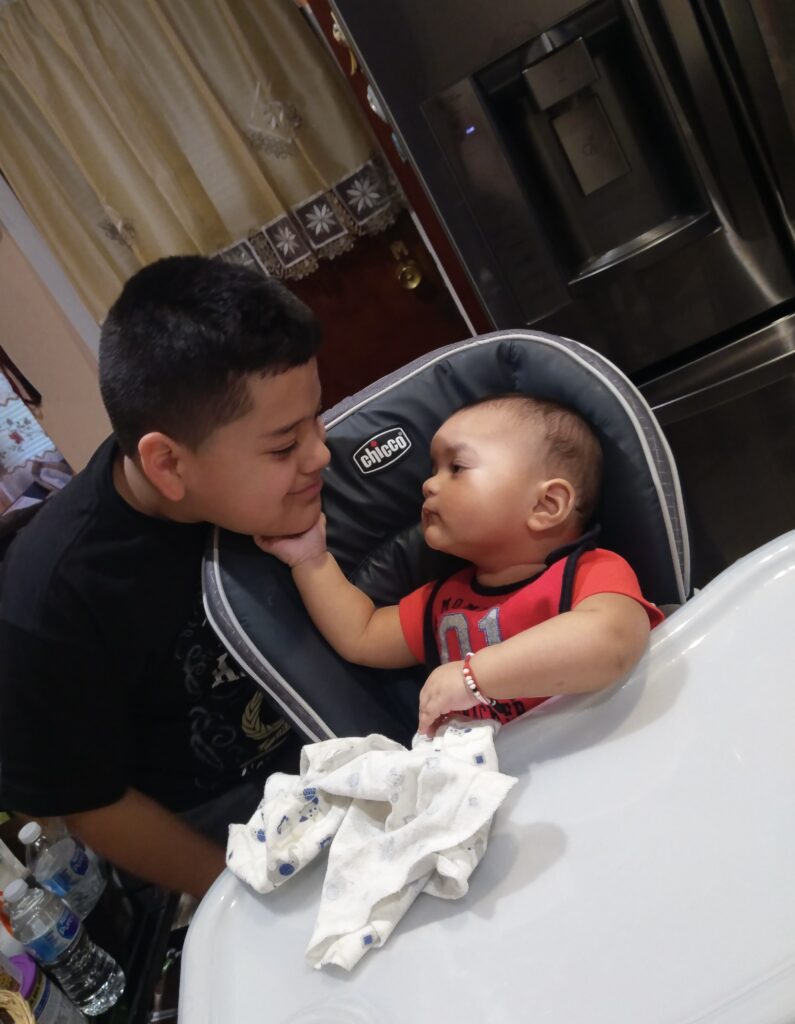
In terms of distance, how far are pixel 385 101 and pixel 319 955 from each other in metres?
1.24

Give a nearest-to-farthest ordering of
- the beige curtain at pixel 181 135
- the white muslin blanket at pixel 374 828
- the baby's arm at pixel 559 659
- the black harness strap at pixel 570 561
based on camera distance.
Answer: the white muslin blanket at pixel 374 828, the baby's arm at pixel 559 659, the black harness strap at pixel 570 561, the beige curtain at pixel 181 135

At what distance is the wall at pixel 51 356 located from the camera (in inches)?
96.3

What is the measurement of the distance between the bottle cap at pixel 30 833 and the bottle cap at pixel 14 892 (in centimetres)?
11

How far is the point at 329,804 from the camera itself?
0.84 metres

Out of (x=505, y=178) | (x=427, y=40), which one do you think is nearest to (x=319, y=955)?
(x=505, y=178)

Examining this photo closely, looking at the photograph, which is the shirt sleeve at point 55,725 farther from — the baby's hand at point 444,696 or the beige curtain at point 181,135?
the beige curtain at point 181,135

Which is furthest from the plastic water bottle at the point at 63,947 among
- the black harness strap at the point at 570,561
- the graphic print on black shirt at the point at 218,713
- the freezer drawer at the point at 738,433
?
the freezer drawer at the point at 738,433

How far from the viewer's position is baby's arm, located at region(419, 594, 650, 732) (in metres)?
0.84

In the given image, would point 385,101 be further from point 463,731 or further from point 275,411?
point 463,731

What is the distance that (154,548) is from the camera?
3.72 feet

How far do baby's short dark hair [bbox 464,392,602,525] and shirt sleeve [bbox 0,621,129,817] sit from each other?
0.67m

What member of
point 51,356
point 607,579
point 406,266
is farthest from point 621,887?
point 51,356

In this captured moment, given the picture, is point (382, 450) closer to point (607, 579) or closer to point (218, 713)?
point (607, 579)

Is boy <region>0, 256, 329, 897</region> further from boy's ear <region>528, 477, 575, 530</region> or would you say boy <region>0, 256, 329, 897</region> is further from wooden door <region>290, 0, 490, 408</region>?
wooden door <region>290, 0, 490, 408</region>
